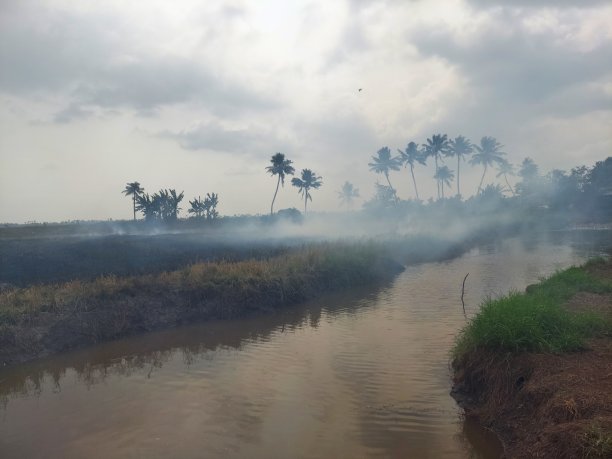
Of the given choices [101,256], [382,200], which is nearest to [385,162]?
[382,200]

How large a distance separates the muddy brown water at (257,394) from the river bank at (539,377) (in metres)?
0.68

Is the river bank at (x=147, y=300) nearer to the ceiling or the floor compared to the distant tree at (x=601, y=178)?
nearer to the floor

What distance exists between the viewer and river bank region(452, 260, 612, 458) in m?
6.68

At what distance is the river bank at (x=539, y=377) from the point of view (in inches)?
263

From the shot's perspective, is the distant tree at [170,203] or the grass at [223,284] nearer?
the grass at [223,284]

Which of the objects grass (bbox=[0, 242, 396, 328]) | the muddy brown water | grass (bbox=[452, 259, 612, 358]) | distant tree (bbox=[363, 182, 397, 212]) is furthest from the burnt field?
distant tree (bbox=[363, 182, 397, 212])

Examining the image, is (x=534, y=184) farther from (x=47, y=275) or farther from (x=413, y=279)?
(x=47, y=275)

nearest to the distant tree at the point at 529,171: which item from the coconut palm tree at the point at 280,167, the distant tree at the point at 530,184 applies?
the distant tree at the point at 530,184

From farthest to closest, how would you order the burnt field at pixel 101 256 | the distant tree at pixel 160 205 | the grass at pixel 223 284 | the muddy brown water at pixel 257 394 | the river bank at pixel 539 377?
1. the distant tree at pixel 160 205
2. the burnt field at pixel 101 256
3. the grass at pixel 223 284
4. the muddy brown water at pixel 257 394
5. the river bank at pixel 539 377

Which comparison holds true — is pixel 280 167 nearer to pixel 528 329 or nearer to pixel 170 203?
pixel 170 203

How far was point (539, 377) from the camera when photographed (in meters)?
8.68

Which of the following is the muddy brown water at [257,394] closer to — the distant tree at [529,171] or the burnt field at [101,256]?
the burnt field at [101,256]

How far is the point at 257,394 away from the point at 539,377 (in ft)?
21.2

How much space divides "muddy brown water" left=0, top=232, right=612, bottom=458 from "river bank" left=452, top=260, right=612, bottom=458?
68 centimetres
